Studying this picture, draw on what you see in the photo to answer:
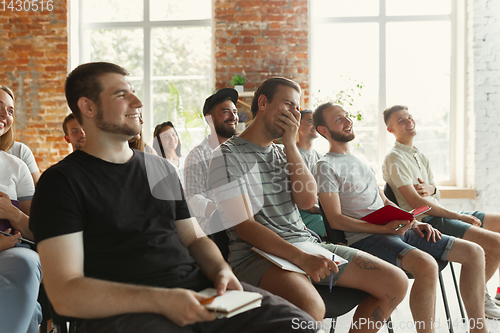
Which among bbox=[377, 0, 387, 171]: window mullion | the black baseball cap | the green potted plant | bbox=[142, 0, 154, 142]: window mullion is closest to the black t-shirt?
the black baseball cap

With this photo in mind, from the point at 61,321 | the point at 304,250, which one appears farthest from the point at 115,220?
the point at 304,250

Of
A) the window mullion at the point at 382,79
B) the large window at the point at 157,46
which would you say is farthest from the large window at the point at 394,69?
the large window at the point at 157,46

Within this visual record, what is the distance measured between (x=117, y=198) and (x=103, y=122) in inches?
10.5

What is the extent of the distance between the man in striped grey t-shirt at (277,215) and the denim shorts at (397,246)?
29 centimetres

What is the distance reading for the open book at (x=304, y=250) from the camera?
156 cm

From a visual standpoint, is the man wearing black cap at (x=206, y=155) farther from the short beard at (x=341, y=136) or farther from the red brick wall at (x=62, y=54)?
the red brick wall at (x=62, y=54)

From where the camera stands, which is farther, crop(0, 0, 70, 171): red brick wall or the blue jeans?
crop(0, 0, 70, 171): red brick wall

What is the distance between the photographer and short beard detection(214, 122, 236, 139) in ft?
9.41

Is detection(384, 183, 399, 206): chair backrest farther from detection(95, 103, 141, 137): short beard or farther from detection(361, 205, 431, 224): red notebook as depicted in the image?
detection(95, 103, 141, 137): short beard

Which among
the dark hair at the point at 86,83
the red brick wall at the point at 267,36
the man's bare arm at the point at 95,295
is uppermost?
the red brick wall at the point at 267,36

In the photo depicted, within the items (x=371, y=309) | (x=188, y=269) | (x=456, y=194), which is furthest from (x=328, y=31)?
(x=188, y=269)

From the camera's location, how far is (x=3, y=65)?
15.8 ft

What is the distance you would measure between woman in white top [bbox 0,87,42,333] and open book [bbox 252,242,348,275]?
97 centimetres

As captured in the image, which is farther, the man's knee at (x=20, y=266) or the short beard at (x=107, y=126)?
the man's knee at (x=20, y=266)
